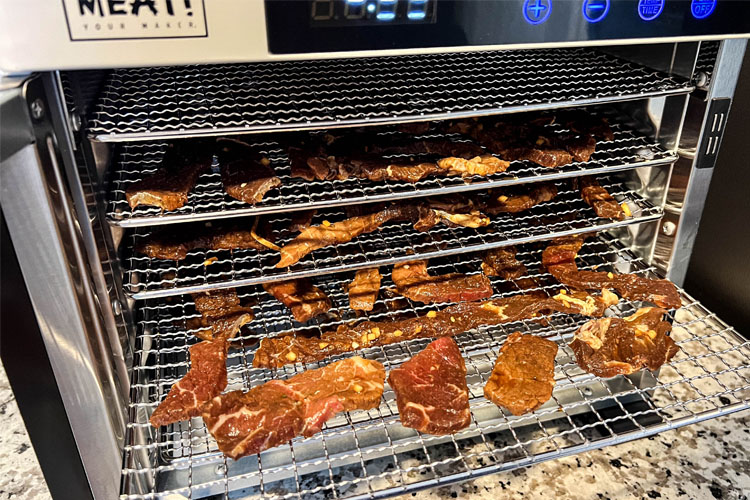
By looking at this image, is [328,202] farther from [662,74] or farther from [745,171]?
[745,171]

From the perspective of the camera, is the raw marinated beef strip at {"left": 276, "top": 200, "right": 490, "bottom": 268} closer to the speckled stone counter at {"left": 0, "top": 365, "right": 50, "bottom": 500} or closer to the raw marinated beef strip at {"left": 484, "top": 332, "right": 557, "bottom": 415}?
the raw marinated beef strip at {"left": 484, "top": 332, "right": 557, "bottom": 415}

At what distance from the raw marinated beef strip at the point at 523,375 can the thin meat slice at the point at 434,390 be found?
7 centimetres

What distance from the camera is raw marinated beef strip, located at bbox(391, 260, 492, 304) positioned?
1.48 metres

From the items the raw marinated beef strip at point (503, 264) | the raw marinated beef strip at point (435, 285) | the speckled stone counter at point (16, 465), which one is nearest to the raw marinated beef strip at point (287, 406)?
the raw marinated beef strip at point (435, 285)

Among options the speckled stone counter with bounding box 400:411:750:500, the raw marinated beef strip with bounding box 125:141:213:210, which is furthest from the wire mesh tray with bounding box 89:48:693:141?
the speckled stone counter with bounding box 400:411:750:500

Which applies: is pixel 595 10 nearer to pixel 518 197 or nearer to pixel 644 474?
pixel 518 197

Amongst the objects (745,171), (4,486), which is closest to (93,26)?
(4,486)

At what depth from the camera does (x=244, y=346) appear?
1438mm

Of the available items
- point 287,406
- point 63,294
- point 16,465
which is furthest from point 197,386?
point 16,465

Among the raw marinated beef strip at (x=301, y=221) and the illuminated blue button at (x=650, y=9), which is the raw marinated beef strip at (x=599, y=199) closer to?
the illuminated blue button at (x=650, y=9)

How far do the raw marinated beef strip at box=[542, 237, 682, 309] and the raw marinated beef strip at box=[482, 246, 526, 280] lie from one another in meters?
0.07

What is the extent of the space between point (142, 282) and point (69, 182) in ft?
1.33

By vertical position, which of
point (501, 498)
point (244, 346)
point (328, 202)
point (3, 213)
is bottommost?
point (501, 498)

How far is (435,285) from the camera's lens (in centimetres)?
151
